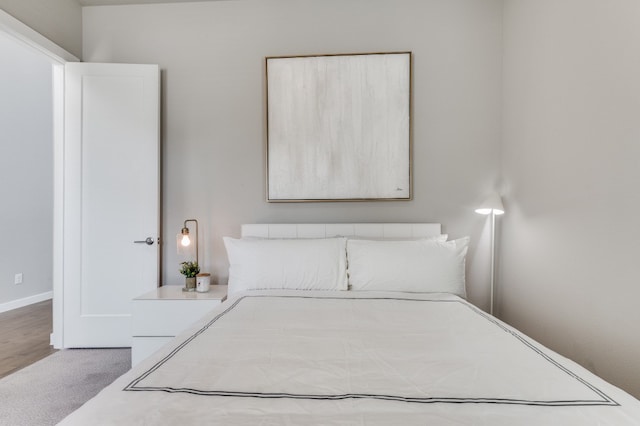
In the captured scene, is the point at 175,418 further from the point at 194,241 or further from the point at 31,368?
the point at 31,368

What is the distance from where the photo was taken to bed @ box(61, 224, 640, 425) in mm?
918

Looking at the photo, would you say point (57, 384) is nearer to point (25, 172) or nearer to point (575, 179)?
point (25, 172)

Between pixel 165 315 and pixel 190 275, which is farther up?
pixel 190 275

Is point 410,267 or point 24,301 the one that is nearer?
point 410,267

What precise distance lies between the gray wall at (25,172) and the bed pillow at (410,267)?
411cm

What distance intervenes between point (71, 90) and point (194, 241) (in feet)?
5.04

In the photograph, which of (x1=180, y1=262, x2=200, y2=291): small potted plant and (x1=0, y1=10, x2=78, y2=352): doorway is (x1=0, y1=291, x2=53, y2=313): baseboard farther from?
(x1=180, y1=262, x2=200, y2=291): small potted plant

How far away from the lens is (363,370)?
1.19m

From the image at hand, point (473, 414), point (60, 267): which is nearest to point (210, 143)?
point (60, 267)

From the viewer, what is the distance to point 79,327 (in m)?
2.80

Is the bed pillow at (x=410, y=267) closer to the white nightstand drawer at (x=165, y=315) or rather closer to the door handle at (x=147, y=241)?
the white nightstand drawer at (x=165, y=315)

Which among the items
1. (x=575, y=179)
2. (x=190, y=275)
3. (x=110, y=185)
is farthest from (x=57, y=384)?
(x=575, y=179)

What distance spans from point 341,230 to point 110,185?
187cm

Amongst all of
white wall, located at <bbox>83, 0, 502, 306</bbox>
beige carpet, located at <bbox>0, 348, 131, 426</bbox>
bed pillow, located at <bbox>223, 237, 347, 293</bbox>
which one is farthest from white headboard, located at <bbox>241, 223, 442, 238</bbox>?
beige carpet, located at <bbox>0, 348, 131, 426</bbox>
